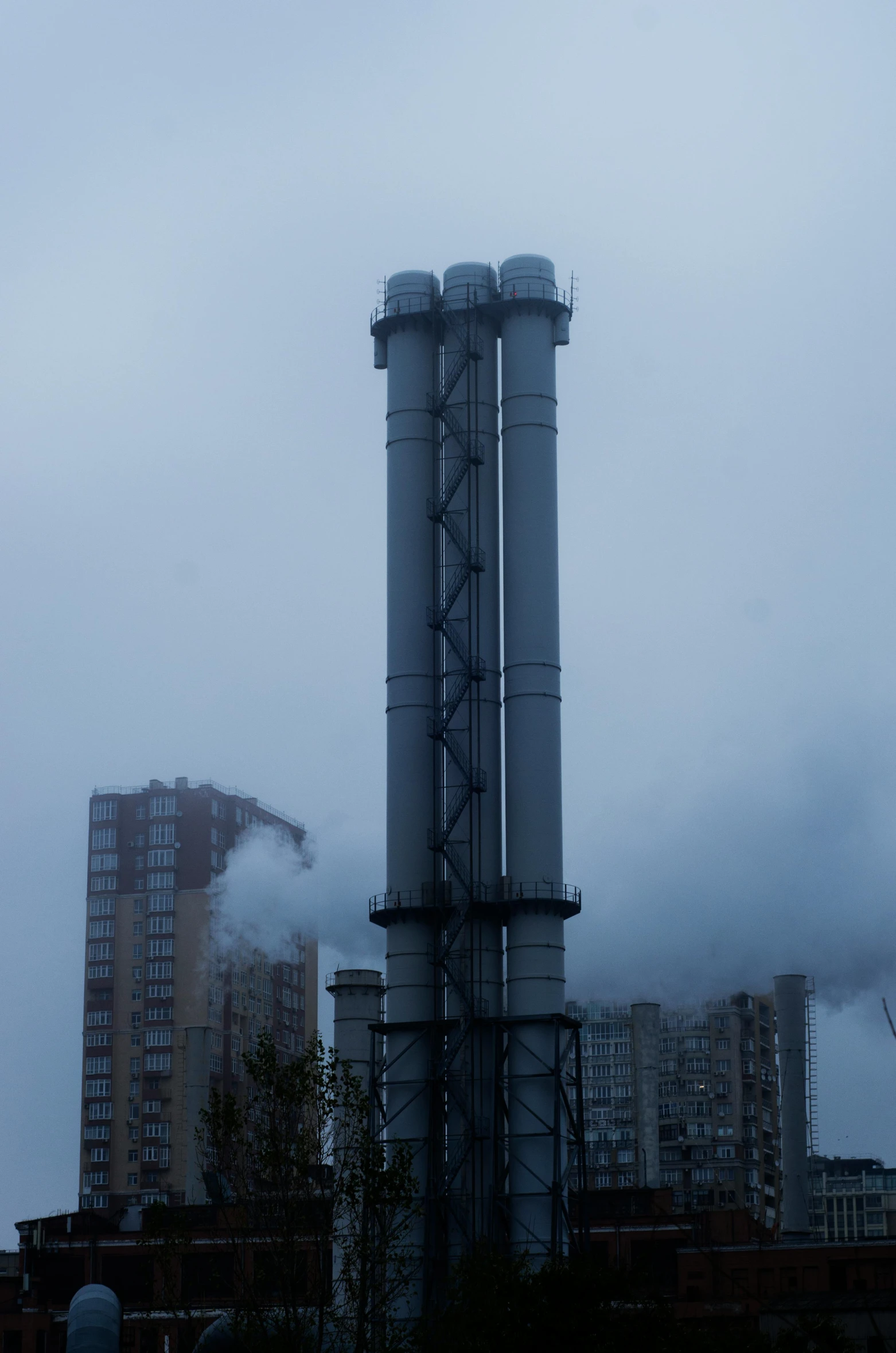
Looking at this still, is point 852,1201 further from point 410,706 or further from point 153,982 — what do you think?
point 410,706

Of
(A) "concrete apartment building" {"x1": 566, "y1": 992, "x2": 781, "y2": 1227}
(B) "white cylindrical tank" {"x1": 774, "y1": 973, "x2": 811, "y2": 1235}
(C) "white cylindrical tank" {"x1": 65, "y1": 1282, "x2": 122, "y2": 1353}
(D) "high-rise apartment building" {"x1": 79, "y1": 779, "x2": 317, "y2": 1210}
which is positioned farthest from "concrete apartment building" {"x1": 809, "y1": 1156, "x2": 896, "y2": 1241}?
(C) "white cylindrical tank" {"x1": 65, "y1": 1282, "x2": 122, "y2": 1353}

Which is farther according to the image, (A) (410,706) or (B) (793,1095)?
(B) (793,1095)

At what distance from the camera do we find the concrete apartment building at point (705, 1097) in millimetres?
137375

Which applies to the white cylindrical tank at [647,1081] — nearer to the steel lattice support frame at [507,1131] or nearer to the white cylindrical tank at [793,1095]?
the white cylindrical tank at [793,1095]

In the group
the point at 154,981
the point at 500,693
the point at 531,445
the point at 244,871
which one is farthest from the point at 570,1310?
the point at 154,981

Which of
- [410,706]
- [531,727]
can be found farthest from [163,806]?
[531,727]

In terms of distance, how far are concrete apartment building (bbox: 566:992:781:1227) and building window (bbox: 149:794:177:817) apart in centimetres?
3781

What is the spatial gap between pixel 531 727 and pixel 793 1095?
35269mm

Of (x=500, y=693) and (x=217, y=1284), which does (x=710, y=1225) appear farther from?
(x=500, y=693)

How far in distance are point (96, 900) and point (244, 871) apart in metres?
47.4

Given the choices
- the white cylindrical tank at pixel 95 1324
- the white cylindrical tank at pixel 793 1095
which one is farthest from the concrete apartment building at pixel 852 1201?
the white cylindrical tank at pixel 95 1324

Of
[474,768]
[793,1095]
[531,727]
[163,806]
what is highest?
[163,806]

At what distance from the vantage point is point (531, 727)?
53.5 meters

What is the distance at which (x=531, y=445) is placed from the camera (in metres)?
55.9
